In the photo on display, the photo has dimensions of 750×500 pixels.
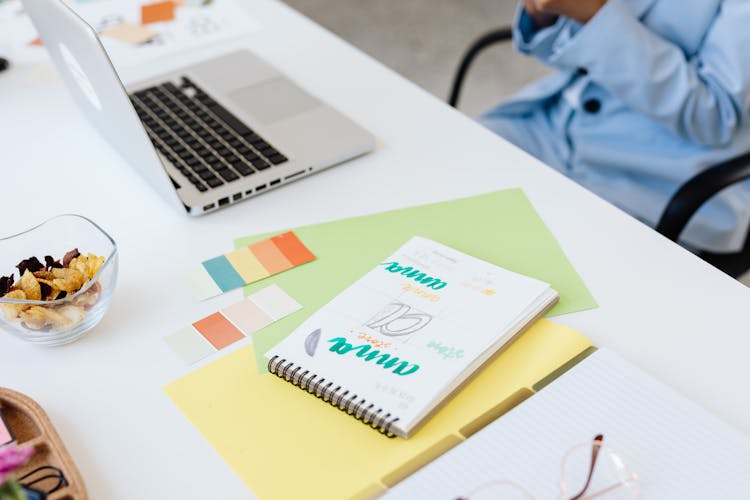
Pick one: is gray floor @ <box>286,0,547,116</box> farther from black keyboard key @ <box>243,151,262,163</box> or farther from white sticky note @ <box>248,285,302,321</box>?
white sticky note @ <box>248,285,302,321</box>

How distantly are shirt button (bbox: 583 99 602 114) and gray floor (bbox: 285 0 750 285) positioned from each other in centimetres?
122

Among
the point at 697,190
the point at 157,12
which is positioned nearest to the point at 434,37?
the point at 157,12

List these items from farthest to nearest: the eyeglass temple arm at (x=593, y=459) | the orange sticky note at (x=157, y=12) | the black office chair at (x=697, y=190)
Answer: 1. the orange sticky note at (x=157, y=12)
2. the black office chair at (x=697, y=190)
3. the eyeglass temple arm at (x=593, y=459)

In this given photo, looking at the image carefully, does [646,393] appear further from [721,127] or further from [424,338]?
[721,127]

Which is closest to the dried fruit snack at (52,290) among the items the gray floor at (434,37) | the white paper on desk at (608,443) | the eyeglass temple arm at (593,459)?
the white paper on desk at (608,443)

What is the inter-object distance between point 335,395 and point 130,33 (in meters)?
0.89

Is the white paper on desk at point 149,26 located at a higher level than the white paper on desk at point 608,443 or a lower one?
lower

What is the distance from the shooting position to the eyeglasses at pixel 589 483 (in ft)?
1.89

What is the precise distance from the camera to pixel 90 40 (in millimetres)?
806

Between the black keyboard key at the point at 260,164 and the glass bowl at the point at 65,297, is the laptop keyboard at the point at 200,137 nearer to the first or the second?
the black keyboard key at the point at 260,164

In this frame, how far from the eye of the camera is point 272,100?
109 cm

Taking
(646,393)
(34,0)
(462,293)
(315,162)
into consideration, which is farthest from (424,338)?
(34,0)

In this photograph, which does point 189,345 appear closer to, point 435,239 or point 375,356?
point 375,356

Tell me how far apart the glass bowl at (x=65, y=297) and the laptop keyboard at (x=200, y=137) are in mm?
160
